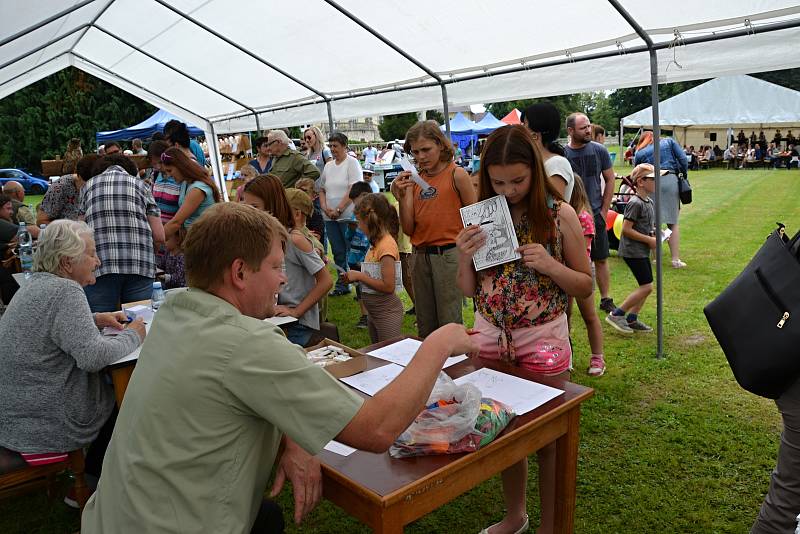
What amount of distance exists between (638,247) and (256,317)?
4154 millimetres

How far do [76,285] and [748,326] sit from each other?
259 centimetres

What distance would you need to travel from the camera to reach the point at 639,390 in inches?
155

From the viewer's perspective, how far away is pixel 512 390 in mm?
1982

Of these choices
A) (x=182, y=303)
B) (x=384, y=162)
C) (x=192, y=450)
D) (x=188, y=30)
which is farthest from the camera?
(x=384, y=162)

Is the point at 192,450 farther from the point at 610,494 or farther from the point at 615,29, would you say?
the point at 615,29

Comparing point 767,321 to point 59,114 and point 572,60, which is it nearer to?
point 572,60

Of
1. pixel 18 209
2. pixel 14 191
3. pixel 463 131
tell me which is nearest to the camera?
pixel 18 209

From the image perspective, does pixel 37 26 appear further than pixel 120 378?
Yes

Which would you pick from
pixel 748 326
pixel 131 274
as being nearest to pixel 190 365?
pixel 748 326

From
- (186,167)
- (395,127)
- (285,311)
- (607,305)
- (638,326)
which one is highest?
(395,127)

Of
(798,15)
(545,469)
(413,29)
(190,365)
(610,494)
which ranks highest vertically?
(413,29)

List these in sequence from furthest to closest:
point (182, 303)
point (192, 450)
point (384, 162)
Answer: point (384, 162) → point (182, 303) → point (192, 450)

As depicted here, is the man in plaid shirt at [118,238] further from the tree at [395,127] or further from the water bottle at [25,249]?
the tree at [395,127]

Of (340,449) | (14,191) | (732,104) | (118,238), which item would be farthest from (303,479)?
(732,104)
